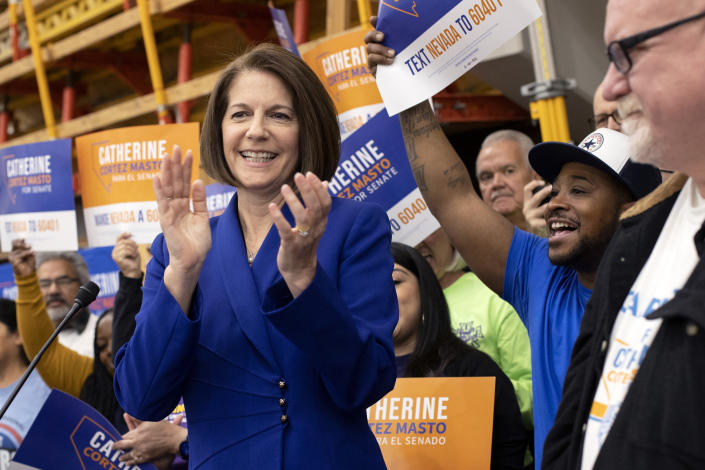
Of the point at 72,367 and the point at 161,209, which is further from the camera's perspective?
the point at 72,367

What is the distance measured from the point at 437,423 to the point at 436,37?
1.12 metres

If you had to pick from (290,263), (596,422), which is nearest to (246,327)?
(290,263)

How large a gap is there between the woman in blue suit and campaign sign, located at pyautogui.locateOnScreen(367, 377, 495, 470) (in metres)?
0.82

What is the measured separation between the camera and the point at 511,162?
4.39 meters

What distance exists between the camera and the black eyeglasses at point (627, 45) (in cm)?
123

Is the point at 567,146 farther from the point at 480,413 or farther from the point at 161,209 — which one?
the point at 161,209

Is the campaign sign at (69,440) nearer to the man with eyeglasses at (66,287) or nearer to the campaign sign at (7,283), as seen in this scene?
the man with eyeglasses at (66,287)

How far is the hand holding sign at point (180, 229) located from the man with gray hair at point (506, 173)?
2729 millimetres

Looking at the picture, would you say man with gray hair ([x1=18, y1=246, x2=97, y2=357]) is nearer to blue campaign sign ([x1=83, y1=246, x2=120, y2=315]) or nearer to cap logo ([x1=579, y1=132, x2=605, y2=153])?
blue campaign sign ([x1=83, y1=246, x2=120, y2=315])

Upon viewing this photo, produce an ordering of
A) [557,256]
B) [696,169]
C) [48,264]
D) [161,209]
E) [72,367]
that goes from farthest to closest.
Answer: [48,264], [72,367], [557,256], [161,209], [696,169]

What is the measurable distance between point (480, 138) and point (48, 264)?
3.40 meters

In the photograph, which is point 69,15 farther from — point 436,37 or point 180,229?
point 180,229

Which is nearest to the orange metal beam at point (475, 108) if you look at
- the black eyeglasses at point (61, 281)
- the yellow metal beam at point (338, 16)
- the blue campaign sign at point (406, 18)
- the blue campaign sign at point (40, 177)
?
the yellow metal beam at point (338, 16)

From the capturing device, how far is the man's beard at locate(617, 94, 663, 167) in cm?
130
